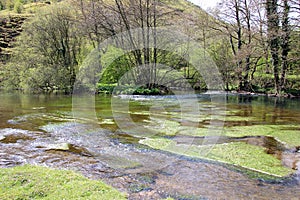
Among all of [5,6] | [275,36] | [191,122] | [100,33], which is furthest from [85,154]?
[5,6]

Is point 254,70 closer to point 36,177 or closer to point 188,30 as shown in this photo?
point 188,30

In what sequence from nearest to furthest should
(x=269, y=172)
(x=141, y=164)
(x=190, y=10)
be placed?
1. (x=269, y=172)
2. (x=141, y=164)
3. (x=190, y=10)

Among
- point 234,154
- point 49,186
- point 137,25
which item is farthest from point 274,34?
point 49,186

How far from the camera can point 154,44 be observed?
27984mm

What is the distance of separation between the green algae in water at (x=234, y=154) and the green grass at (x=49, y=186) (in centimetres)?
297

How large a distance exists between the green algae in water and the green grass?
2969 millimetres

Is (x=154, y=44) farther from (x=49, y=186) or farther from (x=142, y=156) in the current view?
(x=49, y=186)

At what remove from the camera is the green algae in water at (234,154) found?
19.4 feet

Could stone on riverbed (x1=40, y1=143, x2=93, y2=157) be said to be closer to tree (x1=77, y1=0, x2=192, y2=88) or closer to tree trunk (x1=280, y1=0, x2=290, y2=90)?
tree trunk (x1=280, y1=0, x2=290, y2=90)

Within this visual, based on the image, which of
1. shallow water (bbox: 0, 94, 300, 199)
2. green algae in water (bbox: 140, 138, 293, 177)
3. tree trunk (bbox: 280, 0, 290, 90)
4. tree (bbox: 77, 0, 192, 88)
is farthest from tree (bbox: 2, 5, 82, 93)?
green algae in water (bbox: 140, 138, 293, 177)

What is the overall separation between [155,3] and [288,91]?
632 inches

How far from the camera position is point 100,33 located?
32.8 metres

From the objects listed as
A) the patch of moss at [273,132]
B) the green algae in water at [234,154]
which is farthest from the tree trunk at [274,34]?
the green algae in water at [234,154]

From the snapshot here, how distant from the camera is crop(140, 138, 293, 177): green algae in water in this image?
232 inches
